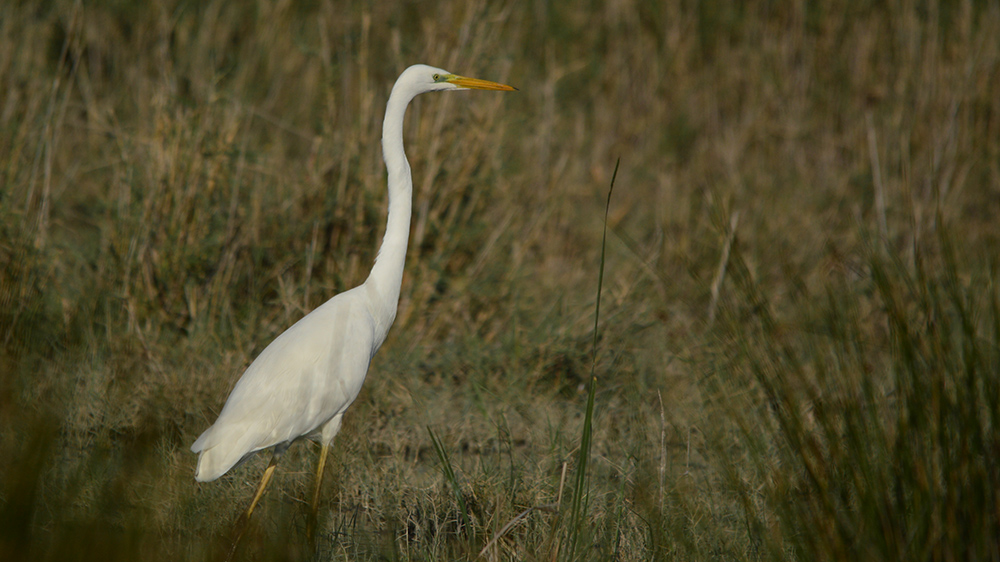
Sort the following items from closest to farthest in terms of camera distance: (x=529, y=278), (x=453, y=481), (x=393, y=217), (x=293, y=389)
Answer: (x=453, y=481) < (x=293, y=389) < (x=393, y=217) < (x=529, y=278)

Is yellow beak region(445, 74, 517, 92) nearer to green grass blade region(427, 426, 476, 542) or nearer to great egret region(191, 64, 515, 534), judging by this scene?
great egret region(191, 64, 515, 534)

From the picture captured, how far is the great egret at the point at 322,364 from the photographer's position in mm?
2117

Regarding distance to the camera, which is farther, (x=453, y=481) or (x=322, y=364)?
(x=322, y=364)

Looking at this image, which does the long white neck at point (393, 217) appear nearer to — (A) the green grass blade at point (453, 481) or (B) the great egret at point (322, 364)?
(B) the great egret at point (322, 364)

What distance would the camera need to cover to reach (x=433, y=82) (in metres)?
2.49

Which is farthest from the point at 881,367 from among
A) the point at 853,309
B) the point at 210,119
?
the point at 210,119

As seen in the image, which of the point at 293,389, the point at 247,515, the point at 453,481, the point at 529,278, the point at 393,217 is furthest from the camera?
the point at 529,278

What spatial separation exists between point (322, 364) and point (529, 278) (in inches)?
68.2

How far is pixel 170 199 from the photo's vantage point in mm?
3195

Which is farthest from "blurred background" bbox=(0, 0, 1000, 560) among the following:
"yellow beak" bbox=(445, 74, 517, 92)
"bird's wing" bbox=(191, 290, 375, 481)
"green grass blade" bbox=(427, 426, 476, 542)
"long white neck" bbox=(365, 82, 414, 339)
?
"yellow beak" bbox=(445, 74, 517, 92)

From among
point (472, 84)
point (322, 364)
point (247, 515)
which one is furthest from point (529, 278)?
point (247, 515)

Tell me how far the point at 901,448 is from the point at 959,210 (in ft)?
11.5

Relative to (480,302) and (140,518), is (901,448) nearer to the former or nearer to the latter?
(140,518)

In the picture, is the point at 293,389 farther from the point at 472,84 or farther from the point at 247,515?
the point at 472,84
